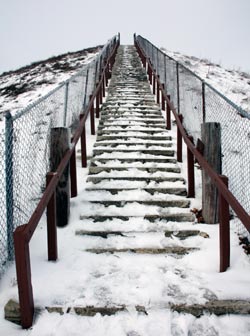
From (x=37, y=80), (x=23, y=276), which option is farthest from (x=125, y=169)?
(x=37, y=80)

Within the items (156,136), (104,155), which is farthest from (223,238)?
(156,136)

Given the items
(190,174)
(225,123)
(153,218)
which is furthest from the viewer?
(225,123)

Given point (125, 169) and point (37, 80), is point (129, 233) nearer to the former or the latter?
point (125, 169)

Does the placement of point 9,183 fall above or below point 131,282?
above

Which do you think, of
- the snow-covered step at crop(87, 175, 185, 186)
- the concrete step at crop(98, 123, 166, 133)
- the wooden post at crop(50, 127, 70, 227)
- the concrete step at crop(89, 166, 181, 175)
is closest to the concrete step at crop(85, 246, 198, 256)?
the wooden post at crop(50, 127, 70, 227)

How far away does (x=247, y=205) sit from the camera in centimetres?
470

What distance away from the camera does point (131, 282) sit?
2.84m

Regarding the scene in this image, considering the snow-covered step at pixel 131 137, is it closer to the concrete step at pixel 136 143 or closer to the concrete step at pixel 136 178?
the concrete step at pixel 136 143

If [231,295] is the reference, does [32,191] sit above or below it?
above

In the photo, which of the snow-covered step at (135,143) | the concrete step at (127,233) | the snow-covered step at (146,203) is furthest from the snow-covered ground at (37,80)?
the concrete step at (127,233)

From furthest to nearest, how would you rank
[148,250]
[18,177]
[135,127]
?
[135,127] < [18,177] < [148,250]

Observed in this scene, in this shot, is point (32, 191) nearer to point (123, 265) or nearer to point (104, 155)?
point (104, 155)

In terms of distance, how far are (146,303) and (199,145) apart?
2185 millimetres

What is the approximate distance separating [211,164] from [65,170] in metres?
1.78
